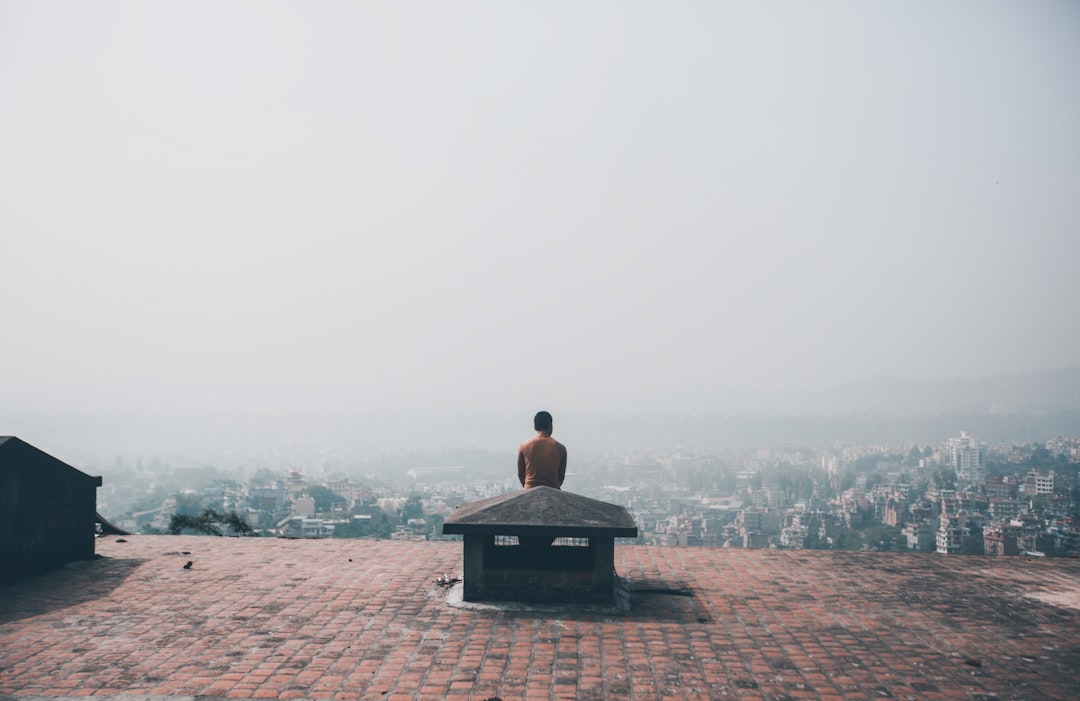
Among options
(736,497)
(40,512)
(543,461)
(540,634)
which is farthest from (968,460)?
(40,512)

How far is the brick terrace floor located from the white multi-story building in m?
97.3

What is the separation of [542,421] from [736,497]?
9464cm

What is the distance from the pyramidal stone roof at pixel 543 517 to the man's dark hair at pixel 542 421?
83 centimetres

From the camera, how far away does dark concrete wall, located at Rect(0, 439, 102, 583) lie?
25.7 ft

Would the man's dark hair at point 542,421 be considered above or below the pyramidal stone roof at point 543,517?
above

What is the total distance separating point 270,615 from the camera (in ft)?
22.0

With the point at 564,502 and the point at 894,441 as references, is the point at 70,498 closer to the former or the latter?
the point at 564,502

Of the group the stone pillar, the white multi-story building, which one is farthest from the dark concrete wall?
the white multi-story building

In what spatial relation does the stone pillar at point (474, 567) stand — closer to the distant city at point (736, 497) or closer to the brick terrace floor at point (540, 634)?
the brick terrace floor at point (540, 634)

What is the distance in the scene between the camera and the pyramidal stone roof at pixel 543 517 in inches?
274

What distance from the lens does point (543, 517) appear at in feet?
23.4

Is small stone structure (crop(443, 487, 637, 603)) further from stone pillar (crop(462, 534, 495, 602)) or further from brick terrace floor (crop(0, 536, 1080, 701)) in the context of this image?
brick terrace floor (crop(0, 536, 1080, 701))

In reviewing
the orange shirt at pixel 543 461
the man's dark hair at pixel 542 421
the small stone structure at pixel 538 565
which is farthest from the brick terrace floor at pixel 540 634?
the man's dark hair at pixel 542 421

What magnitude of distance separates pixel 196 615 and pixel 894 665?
18.9 feet
